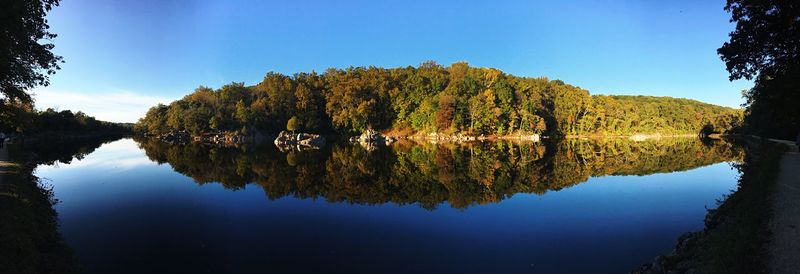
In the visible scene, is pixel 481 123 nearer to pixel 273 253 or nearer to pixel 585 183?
pixel 585 183

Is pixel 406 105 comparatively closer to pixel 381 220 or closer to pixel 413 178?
pixel 413 178

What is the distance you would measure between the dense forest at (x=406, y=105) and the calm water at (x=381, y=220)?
172 ft

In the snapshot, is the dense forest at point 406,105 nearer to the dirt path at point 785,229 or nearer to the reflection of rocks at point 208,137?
the reflection of rocks at point 208,137

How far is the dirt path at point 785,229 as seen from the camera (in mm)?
5695

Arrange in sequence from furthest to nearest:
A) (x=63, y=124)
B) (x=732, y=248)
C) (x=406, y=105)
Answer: (x=63, y=124) → (x=406, y=105) → (x=732, y=248)

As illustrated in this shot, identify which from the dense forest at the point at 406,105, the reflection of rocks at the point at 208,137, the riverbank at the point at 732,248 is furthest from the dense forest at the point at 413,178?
the dense forest at the point at 406,105

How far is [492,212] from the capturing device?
12.1m

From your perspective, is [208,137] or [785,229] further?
[208,137]

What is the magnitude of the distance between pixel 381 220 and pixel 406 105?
216 ft

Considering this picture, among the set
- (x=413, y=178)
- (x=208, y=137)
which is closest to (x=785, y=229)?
(x=413, y=178)

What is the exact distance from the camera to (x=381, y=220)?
11195mm

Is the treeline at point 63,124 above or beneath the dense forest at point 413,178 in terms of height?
above

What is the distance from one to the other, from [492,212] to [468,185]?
475 cm

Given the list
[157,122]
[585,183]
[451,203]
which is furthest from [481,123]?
[157,122]
